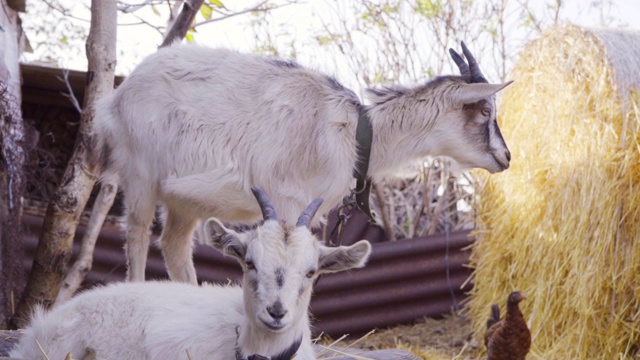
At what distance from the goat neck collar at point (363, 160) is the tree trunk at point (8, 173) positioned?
2.51m

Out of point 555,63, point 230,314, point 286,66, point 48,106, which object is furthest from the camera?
point 48,106

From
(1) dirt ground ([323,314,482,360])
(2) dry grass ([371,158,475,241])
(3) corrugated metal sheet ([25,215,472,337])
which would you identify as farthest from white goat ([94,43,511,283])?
(2) dry grass ([371,158,475,241])

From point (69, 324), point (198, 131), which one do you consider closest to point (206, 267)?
point (198, 131)

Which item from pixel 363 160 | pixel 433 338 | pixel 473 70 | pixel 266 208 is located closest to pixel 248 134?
pixel 363 160

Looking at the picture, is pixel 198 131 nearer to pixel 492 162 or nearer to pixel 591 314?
pixel 492 162

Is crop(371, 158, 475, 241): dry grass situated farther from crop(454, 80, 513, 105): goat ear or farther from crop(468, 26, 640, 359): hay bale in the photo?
crop(454, 80, 513, 105): goat ear

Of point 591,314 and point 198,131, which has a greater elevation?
point 198,131

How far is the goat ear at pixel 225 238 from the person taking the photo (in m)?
3.94

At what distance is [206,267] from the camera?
796cm

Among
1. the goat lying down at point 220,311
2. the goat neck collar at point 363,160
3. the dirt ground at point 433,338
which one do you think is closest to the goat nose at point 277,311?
the goat lying down at point 220,311

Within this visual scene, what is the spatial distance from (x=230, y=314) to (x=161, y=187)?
1070mm

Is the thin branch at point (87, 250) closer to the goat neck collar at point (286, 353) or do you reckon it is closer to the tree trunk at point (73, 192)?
the tree trunk at point (73, 192)

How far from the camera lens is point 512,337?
5.74 meters

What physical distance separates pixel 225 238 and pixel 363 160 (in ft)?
4.49
